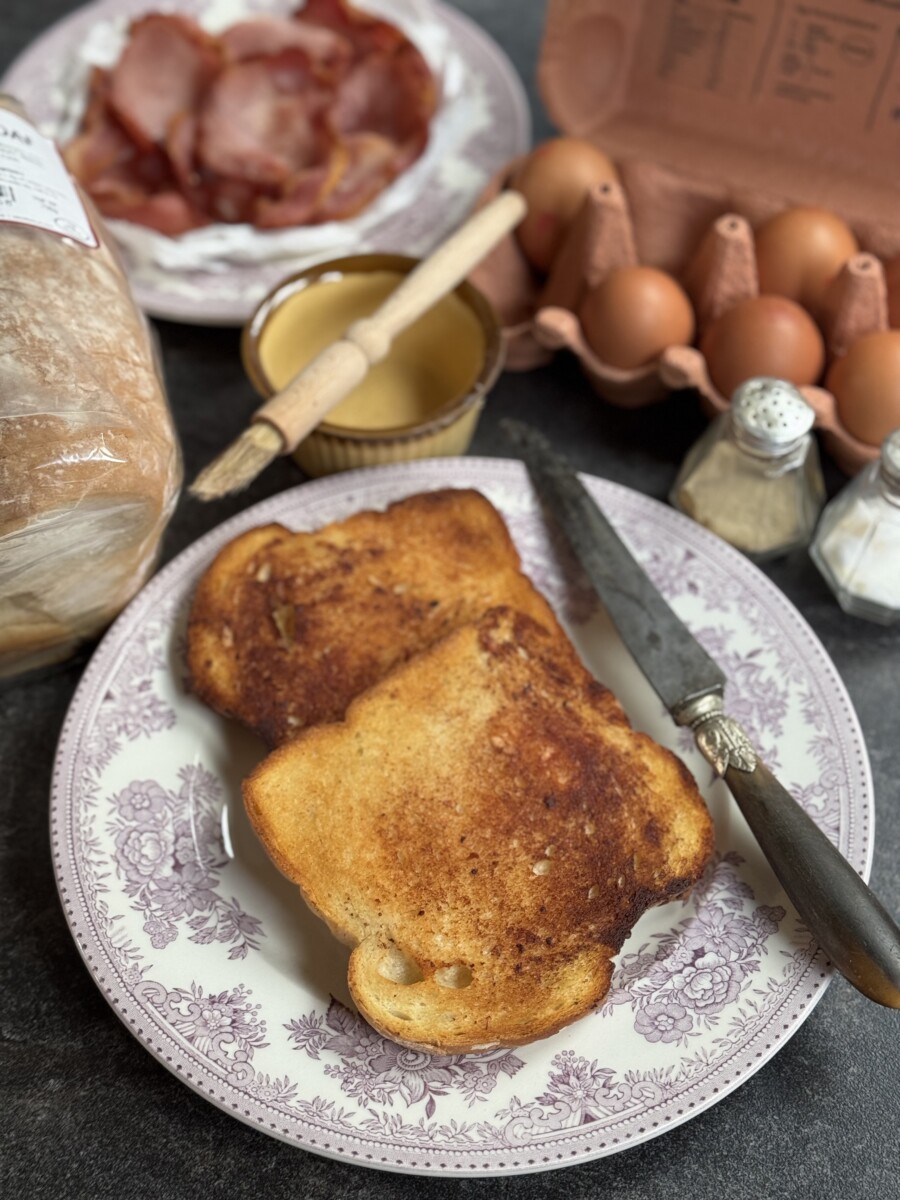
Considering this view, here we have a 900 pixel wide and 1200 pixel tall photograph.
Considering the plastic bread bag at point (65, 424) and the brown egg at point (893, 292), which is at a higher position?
the brown egg at point (893, 292)

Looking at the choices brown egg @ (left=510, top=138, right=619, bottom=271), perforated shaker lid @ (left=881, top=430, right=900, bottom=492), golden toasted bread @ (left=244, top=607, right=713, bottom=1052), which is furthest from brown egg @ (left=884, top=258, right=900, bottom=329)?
golden toasted bread @ (left=244, top=607, right=713, bottom=1052)

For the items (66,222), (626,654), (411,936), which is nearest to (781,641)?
(626,654)

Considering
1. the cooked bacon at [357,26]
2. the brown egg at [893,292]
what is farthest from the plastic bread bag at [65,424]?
the brown egg at [893,292]

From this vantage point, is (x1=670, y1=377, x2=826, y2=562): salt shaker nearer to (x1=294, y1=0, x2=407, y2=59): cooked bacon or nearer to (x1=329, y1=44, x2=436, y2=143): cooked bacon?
(x1=329, y1=44, x2=436, y2=143): cooked bacon

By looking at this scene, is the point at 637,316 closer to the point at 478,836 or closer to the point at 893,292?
the point at 893,292

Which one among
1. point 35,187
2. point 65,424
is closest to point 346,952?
point 65,424

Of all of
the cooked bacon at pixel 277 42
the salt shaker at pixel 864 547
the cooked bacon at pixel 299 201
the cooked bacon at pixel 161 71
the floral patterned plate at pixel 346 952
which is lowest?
the floral patterned plate at pixel 346 952

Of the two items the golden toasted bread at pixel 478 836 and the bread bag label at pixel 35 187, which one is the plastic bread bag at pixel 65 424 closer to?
the bread bag label at pixel 35 187
